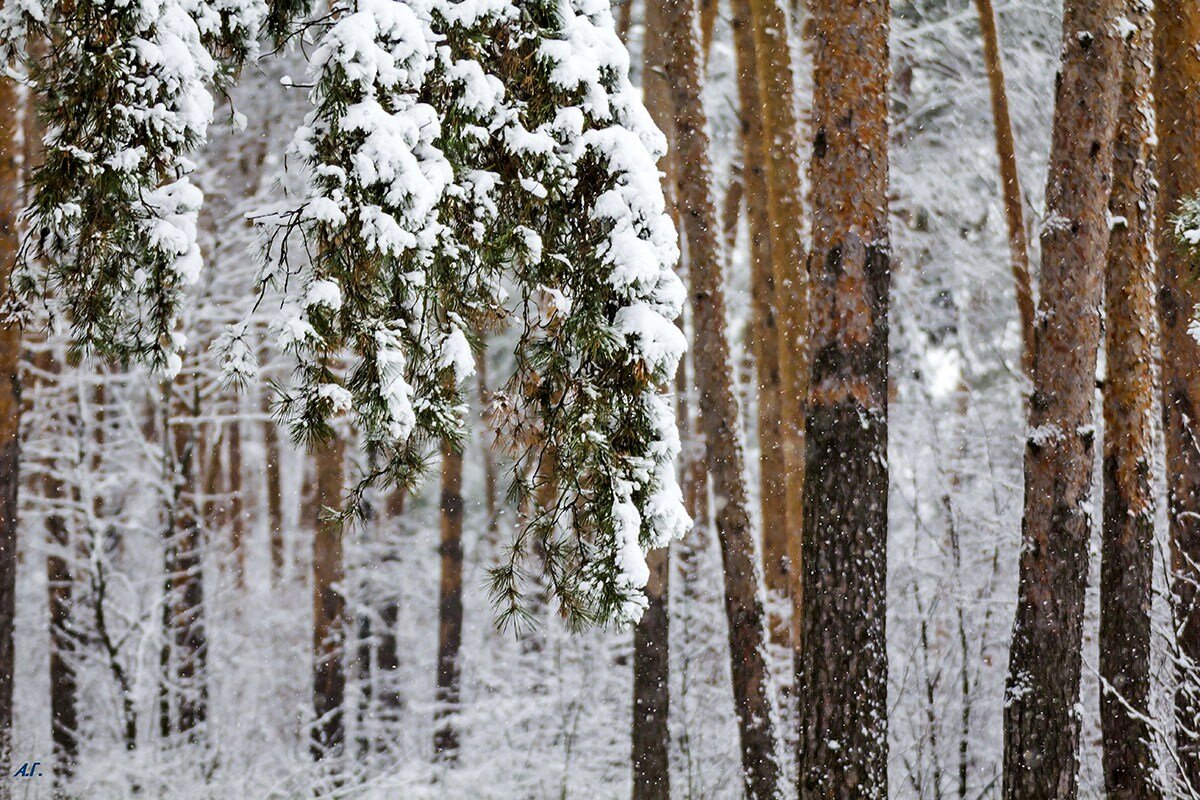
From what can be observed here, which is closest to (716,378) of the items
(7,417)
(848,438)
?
(848,438)

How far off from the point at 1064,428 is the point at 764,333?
446cm

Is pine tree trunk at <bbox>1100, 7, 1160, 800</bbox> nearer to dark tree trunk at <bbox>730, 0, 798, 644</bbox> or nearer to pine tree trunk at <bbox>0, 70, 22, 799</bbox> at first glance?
dark tree trunk at <bbox>730, 0, 798, 644</bbox>

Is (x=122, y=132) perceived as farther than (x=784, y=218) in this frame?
No

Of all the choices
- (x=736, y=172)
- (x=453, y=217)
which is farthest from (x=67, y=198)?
(x=736, y=172)

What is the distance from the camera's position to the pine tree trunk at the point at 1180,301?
8023 mm

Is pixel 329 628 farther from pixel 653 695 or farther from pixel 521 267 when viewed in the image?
pixel 521 267

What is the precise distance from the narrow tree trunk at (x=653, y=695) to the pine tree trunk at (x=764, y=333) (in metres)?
2.36

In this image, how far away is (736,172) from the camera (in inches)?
610

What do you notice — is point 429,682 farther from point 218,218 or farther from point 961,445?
point 961,445

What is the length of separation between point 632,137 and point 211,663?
1366cm

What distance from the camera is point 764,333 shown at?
36.5 feet

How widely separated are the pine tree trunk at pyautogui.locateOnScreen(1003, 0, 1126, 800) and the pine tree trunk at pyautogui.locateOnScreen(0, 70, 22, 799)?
24.1 feet

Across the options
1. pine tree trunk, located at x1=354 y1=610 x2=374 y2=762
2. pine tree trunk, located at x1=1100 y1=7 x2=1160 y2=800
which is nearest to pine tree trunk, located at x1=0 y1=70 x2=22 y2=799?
pine tree trunk, located at x1=354 y1=610 x2=374 y2=762

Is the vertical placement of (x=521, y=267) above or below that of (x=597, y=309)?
above
